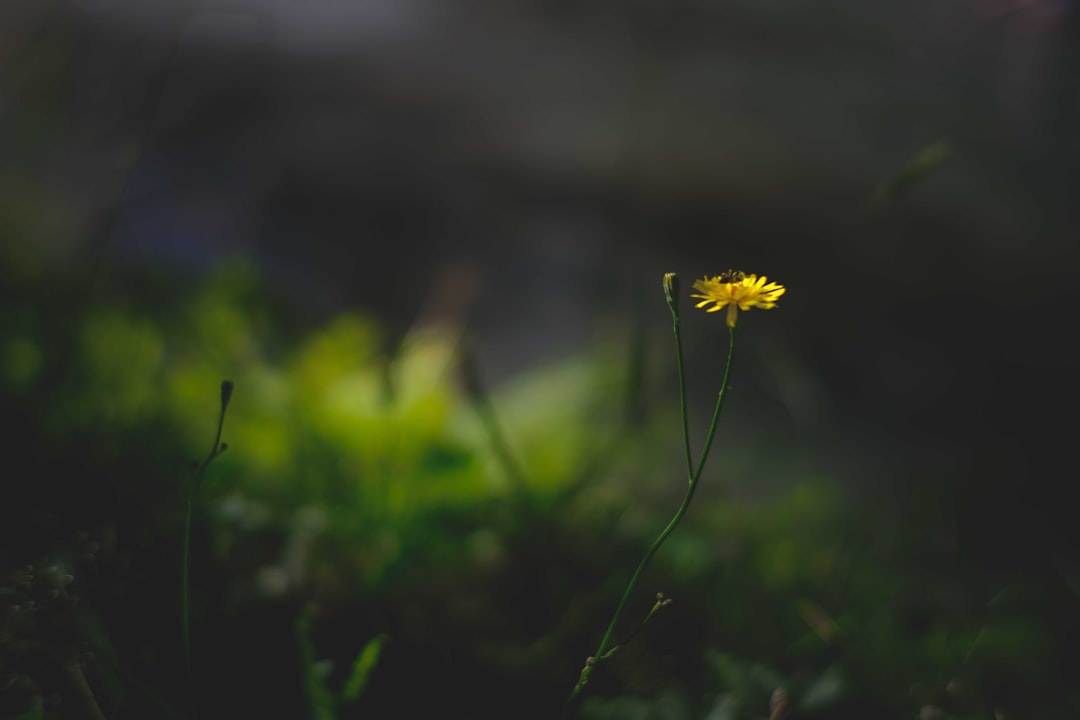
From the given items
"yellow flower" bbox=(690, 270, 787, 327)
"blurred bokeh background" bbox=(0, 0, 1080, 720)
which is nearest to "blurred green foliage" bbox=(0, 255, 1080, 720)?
"blurred bokeh background" bbox=(0, 0, 1080, 720)

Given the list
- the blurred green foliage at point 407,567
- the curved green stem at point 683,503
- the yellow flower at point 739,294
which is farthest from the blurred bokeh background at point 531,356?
the yellow flower at point 739,294

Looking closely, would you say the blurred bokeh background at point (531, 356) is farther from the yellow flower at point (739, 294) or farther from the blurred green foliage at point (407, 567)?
the yellow flower at point (739, 294)

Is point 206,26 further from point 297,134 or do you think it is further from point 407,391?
point 407,391

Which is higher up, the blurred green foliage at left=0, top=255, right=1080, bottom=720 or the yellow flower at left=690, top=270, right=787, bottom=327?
the yellow flower at left=690, top=270, right=787, bottom=327

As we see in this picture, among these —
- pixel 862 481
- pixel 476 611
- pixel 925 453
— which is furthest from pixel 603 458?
pixel 925 453

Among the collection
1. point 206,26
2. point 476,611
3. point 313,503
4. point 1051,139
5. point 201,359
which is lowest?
point 476,611

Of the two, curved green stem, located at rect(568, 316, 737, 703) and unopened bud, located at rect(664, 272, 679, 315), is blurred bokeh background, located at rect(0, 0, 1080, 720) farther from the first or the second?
unopened bud, located at rect(664, 272, 679, 315)

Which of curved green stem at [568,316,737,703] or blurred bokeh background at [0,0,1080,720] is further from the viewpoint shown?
blurred bokeh background at [0,0,1080,720]

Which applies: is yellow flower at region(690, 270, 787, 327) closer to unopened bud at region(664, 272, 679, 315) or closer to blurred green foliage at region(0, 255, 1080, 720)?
unopened bud at region(664, 272, 679, 315)
